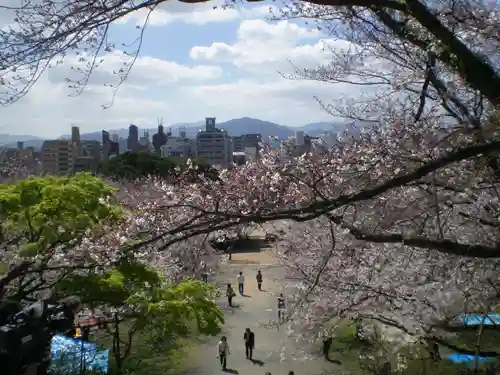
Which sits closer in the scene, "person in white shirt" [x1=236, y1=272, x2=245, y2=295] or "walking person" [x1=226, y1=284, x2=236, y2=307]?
"walking person" [x1=226, y1=284, x2=236, y2=307]

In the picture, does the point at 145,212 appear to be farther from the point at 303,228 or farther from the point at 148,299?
the point at 303,228

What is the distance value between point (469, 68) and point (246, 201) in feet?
6.10

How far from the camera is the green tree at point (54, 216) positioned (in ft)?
15.8

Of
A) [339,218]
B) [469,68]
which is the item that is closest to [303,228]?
[339,218]

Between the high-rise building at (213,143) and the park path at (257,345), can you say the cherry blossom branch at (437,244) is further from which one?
the high-rise building at (213,143)

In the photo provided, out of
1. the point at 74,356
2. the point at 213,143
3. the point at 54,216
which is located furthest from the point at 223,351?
the point at 213,143

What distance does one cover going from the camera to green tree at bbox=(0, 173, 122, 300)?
4.83 meters

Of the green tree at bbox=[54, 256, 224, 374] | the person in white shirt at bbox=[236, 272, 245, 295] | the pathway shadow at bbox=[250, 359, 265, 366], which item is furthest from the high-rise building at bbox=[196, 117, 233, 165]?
the green tree at bbox=[54, 256, 224, 374]

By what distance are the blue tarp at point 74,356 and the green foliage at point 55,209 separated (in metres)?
1.82

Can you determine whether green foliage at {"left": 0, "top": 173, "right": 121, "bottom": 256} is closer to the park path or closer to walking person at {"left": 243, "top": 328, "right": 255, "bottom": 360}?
the park path

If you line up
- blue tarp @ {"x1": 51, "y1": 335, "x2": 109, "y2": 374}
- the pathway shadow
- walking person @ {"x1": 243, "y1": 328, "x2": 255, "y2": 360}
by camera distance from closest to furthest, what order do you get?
blue tarp @ {"x1": 51, "y1": 335, "x2": 109, "y2": 374} → the pathway shadow → walking person @ {"x1": 243, "y1": 328, "x2": 255, "y2": 360}

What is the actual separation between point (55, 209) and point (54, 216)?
0.07 m

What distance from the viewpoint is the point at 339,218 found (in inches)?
145

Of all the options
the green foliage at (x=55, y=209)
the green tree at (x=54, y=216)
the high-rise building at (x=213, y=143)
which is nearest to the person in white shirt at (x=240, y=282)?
the green tree at (x=54, y=216)
